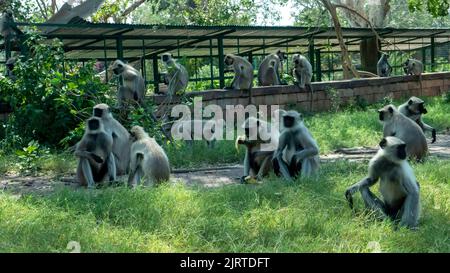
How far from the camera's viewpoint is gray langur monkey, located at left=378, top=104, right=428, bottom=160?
27.3ft

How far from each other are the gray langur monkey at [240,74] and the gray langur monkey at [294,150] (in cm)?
712

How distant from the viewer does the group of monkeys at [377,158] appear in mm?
5117

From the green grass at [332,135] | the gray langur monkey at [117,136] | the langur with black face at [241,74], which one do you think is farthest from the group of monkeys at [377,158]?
the langur with black face at [241,74]

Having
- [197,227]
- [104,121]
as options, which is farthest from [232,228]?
[104,121]

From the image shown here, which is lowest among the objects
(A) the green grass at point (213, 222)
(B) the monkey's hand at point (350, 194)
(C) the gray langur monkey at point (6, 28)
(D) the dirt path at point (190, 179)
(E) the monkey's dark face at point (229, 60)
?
(D) the dirt path at point (190, 179)

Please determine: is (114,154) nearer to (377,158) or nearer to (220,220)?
(220,220)

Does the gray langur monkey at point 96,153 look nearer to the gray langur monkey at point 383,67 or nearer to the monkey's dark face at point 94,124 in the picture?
the monkey's dark face at point 94,124

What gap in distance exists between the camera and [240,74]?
15023 mm

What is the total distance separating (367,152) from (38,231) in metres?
6.17

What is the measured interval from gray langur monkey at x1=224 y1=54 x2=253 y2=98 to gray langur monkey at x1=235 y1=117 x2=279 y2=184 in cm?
658

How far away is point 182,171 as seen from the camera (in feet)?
27.5

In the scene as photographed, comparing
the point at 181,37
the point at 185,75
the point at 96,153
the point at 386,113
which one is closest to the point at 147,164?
the point at 96,153

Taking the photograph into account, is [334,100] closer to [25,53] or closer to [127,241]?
[25,53]

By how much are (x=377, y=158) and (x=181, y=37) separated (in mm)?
11683
